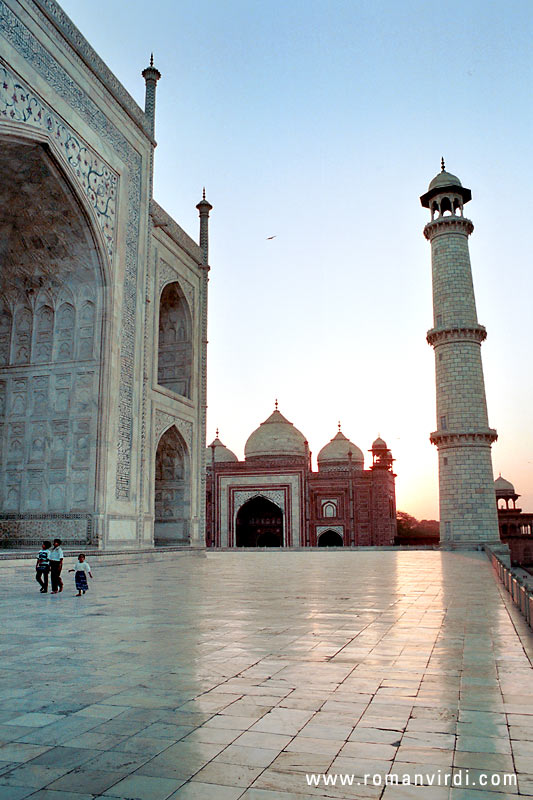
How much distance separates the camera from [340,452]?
126ft

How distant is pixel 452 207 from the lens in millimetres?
25047

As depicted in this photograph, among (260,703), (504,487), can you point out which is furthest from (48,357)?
(504,487)

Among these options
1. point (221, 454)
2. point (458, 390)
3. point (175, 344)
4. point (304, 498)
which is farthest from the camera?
point (221, 454)

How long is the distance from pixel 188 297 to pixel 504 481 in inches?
1034

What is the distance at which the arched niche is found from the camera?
764 inches

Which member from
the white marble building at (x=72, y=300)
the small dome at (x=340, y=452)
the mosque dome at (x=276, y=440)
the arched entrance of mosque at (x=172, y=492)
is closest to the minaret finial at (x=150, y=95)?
the white marble building at (x=72, y=300)

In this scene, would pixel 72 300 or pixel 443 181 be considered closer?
pixel 72 300

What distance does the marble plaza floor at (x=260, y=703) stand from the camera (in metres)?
2.14

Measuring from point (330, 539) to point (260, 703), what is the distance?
31518 mm

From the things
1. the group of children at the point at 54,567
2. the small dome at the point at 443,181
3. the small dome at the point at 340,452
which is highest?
the small dome at the point at 443,181

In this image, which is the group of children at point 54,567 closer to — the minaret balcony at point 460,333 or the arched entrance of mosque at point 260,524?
the minaret balcony at point 460,333

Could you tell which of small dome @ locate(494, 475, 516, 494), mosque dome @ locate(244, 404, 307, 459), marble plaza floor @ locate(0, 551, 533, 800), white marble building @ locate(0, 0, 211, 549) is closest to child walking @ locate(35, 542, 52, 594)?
marble plaza floor @ locate(0, 551, 533, 800)

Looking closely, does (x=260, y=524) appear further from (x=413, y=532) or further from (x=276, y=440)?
(x=413, y=532)

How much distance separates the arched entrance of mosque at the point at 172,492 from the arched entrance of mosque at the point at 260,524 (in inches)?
680
